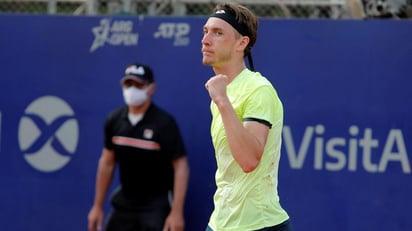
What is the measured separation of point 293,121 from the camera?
652cm

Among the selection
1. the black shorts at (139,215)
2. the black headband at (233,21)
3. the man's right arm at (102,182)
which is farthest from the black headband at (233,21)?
the man's right arm at (102,182)

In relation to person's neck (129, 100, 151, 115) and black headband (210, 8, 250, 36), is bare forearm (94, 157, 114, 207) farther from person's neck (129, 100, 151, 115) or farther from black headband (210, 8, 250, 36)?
black headband (210, 8, 250, 36)

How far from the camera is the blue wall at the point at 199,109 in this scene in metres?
6.34

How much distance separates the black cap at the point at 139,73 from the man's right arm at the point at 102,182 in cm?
55

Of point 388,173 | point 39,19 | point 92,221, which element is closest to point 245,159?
point 388,173

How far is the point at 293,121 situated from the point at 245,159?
275 cm

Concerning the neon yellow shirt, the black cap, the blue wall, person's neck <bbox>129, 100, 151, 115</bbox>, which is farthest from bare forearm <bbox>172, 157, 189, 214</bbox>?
the neon yellow shirt

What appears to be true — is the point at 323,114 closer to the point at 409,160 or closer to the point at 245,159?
the point at 409,160

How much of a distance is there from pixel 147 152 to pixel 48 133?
996 mm

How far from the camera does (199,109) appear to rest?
6.84 metres

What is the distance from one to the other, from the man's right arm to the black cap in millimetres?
547

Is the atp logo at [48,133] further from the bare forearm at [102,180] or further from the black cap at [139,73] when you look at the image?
the black cap at [139,73]

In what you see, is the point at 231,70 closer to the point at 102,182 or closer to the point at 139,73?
the point at 139,73

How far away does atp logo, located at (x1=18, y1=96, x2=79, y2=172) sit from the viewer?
23.4 ft
